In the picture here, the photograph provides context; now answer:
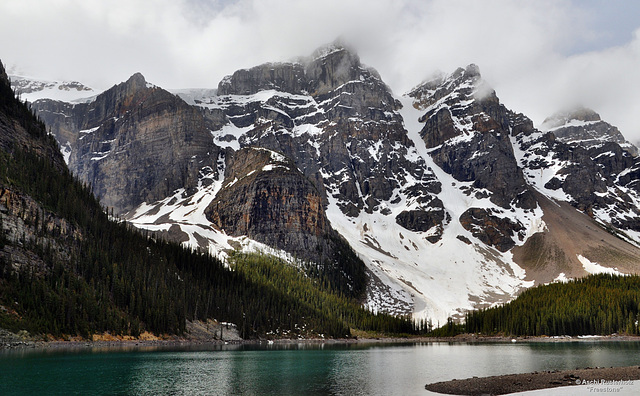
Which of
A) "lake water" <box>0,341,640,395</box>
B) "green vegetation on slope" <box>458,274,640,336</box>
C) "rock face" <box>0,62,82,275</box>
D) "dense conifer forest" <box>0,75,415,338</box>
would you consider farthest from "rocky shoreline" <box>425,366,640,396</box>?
"green vegetation on slope" <box>458,274,640,336</box>

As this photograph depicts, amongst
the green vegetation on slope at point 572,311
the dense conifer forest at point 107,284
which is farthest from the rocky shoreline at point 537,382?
the green vegetation on slope at point 572,311

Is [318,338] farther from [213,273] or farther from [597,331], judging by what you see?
[597,331]

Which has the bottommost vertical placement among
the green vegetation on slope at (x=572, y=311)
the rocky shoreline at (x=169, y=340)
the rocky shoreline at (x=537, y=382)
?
the rocky shoreline at (x=169, y=340)

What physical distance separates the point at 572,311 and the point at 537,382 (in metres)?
135

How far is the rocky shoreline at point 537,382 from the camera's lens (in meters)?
42.8

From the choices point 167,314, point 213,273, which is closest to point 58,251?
point 167,314

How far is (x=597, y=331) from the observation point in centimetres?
15738

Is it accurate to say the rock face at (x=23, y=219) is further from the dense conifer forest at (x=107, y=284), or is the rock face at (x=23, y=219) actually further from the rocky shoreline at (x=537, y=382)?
the rocky shoreline at (x=537, y=382)

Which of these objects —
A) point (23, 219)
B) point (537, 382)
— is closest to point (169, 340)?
point (23, 219)

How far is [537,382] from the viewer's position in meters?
46.5

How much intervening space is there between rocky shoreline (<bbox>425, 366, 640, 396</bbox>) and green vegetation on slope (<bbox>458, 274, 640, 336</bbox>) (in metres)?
120

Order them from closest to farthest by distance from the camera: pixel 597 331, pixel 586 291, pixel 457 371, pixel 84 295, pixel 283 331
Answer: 1. pixel 457 371
2. pixel 84 295
3. pixel 597 331
4. pixel 283 331
5. pixel 586 291

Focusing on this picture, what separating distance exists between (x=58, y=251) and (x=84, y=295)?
1616 centimetres

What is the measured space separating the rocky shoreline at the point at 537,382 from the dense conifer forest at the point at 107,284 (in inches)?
3065
